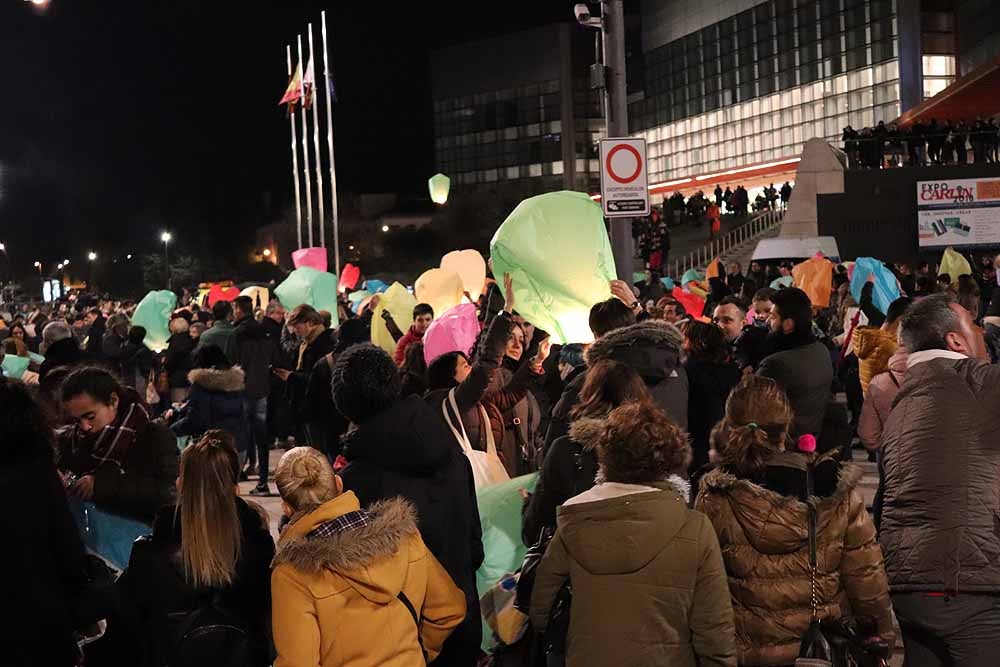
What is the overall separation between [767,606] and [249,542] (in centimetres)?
162

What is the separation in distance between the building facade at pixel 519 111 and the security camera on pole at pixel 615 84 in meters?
74.2

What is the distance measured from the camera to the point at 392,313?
14086 mm

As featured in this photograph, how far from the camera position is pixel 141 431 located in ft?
17.9

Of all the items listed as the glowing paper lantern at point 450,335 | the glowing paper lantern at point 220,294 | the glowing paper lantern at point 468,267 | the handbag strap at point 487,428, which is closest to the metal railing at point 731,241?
the glowing paper lantern at point 220,294

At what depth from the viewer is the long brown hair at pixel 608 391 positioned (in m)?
4.65

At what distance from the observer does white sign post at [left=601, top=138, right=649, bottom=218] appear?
9930mm

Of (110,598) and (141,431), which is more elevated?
(141,431)

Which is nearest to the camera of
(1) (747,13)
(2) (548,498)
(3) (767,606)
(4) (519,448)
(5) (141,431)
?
(3) (767,606)

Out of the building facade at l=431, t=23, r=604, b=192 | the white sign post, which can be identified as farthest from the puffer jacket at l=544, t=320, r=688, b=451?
the building facade at l=431, t=23, r=604, b=192

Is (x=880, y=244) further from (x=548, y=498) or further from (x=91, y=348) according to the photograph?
(x=548, y=498)

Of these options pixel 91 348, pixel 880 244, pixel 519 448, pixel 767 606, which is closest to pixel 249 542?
pixel 767 606

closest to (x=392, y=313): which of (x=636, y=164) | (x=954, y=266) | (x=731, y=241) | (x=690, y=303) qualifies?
(x=690, y=303)

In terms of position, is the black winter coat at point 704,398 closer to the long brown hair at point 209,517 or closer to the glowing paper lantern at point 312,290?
the long brown hair at point 209,517

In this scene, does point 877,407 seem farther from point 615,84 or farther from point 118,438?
point 615,84
